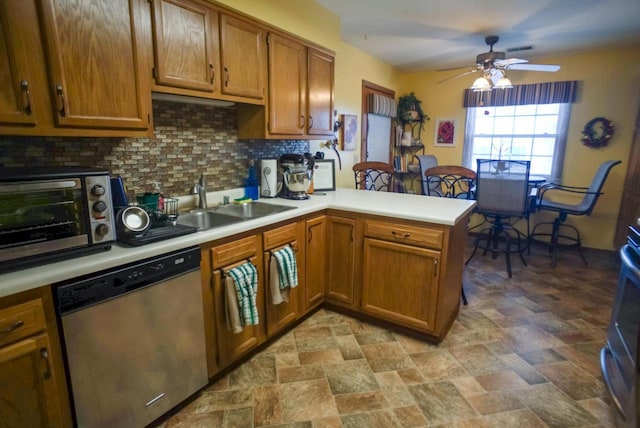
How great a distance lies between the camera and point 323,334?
7.72 ft

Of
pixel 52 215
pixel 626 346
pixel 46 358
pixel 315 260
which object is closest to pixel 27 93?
pixel 52 215

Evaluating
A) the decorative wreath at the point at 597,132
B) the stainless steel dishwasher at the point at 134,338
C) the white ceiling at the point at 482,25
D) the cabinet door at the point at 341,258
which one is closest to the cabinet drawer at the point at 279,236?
the cabinet door at the point at 341,258

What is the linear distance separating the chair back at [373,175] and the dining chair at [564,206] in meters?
1.89

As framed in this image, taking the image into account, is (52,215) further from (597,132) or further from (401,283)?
(597,132)

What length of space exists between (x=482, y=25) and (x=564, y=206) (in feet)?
7.36

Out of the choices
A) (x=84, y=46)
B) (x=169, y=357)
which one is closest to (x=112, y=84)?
(x=84, y=46)

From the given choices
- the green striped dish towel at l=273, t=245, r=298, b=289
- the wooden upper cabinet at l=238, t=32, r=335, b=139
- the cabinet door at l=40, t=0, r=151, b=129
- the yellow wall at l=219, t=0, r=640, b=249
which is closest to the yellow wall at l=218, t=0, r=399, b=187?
the yellow wall at l=219, t=0, r=640, b=249

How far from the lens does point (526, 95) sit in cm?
422

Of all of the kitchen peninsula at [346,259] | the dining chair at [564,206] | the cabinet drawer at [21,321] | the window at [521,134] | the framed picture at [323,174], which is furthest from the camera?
the window at [521,134]

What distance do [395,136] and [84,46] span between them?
424cm

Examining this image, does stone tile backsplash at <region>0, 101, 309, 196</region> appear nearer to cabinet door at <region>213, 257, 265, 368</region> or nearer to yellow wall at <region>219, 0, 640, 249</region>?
cabinet door at <region>213, 257, 265, 368</region>

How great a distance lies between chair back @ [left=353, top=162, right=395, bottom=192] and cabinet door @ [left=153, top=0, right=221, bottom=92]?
182 centimetres

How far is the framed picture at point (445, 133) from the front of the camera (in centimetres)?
488

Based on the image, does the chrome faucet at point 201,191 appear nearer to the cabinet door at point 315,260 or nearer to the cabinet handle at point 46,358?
the cabinet door at point 315,260
